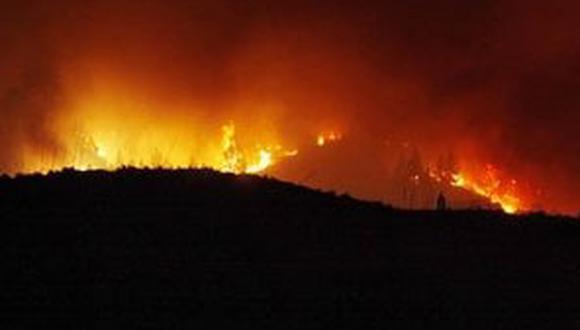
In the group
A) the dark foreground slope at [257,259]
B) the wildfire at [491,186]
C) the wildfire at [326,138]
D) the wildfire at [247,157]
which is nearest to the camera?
the dark foreground slope at [257,259]

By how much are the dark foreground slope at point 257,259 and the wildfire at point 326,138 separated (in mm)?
19674

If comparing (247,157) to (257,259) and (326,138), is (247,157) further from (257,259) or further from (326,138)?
(257,259)

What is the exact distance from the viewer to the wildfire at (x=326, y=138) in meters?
45.1

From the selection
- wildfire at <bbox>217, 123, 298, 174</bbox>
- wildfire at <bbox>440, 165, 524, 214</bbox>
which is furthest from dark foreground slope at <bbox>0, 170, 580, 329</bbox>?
wildfire at <bbox>440, 165, 524, 214</bbox>

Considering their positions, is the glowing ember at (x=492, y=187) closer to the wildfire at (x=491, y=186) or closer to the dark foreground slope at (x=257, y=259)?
the wildfire at (x=491, y=186)

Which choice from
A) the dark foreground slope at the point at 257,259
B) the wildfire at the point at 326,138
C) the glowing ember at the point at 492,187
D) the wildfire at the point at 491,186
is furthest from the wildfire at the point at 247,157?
the dark foreground slope at the point at 257,259

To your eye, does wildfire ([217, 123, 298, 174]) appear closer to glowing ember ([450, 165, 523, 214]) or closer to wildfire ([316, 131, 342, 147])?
wildfire ([316, 131, 342, 147])

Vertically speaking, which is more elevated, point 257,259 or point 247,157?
point 247,157

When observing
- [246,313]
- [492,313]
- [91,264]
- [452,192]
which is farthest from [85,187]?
[452,192]

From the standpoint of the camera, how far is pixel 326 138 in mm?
46500

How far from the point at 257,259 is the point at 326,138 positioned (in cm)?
2453

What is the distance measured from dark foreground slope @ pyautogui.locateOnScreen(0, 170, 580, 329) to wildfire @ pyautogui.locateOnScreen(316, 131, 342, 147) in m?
19.7

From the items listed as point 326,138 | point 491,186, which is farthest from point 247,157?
point 491,186

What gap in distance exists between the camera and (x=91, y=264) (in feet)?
71.1
